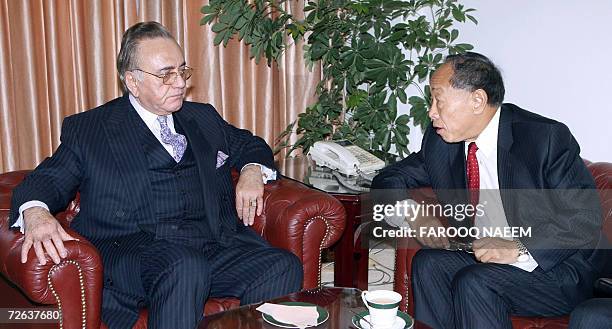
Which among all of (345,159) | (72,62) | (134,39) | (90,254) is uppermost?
(134,39)

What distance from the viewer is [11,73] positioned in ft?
12.5

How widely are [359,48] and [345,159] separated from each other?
73 cm

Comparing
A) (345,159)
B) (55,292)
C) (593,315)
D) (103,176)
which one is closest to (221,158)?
(103,176)

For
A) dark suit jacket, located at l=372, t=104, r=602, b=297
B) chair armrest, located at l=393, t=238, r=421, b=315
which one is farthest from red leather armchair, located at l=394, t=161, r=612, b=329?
dark suit jacket, located at l=372, t=104, r=602, b=297

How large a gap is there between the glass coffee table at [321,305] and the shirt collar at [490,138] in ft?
2.44

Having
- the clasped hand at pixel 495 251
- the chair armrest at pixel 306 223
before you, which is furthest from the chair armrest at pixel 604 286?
the chair armrest at pixel 306 223

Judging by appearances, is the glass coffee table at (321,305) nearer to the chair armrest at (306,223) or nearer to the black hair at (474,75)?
the chair armrest at (306,223)

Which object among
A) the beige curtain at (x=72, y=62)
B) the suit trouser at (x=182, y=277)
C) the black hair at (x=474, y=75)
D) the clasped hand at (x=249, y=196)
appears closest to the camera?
the suit trouser at (x=182, y=277)

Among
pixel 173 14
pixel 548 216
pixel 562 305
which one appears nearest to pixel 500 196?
pixel 548 216

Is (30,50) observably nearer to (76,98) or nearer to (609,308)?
(76,98)

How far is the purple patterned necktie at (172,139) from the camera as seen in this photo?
114 inches

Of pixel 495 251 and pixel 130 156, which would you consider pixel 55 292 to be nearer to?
pixel 130 156

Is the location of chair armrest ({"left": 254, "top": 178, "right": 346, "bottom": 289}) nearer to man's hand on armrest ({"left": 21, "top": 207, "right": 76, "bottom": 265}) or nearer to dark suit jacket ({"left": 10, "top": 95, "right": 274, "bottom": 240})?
dark suit jacket ({"left": 10, "top": 95, "right": 274, "bottom": 240})

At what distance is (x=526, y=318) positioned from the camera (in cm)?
257
